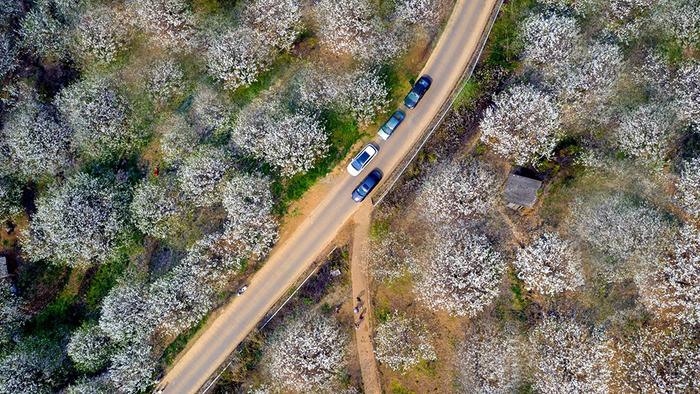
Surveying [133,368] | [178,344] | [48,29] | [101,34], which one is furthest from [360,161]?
[48,29]

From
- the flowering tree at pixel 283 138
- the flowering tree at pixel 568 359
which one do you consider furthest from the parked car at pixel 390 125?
the flowering tree at pixel 568 359

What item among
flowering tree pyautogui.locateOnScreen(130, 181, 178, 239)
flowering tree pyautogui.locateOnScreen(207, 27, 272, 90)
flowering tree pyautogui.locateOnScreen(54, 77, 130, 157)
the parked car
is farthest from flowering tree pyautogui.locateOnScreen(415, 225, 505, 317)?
flowering tree pyautogui.locateOnScreen(54, 77, 130, 157)

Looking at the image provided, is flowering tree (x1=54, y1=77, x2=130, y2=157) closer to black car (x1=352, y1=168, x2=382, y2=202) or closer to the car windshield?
the car windshield

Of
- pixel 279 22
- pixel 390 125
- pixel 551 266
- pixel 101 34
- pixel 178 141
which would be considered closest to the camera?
pixel 551 266

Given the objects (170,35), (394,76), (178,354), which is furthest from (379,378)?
(170,35)

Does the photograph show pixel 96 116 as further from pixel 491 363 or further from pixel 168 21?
pixel 491 363

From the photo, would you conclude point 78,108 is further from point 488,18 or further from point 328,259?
point 488,18
